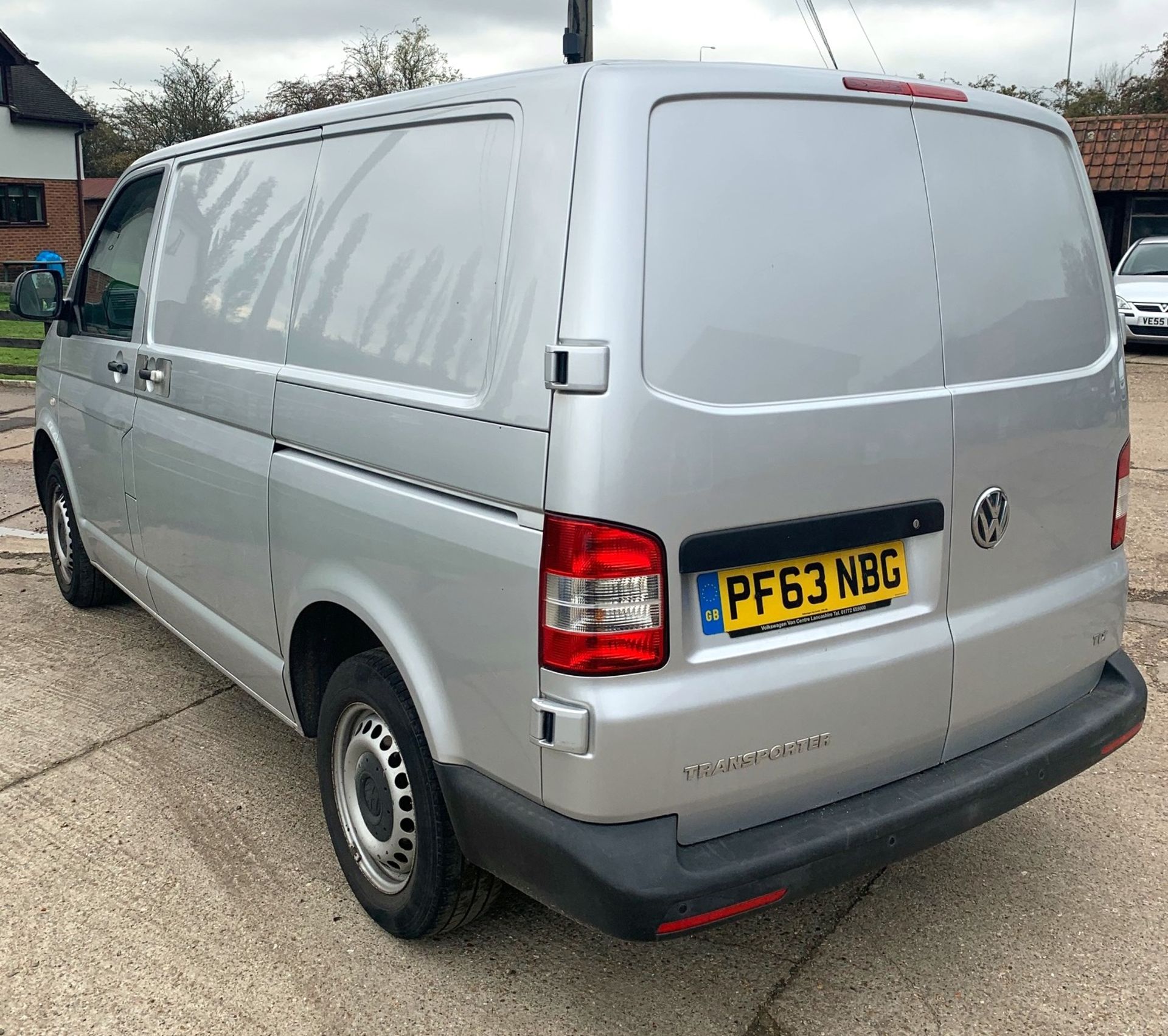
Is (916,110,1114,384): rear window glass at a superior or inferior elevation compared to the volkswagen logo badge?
superior

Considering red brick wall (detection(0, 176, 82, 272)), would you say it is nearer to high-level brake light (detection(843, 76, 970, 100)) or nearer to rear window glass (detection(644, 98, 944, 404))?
high-level brake light (detection(843, 76, 970, 100))

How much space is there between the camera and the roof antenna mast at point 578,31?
8.81 meters

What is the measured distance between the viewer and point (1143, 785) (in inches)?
145

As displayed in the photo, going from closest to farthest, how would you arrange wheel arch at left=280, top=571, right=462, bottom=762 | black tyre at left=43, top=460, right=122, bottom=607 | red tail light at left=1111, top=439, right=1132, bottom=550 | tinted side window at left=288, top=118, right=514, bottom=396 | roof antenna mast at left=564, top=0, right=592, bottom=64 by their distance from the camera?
tinted side window at left=288, top=118, right=514, bottom=396 < wheel arch at left=280, top=571, right=462, bottom=762 < red tail light at left=1111, top=439, right=1132, bottom=550 < black tyre at left=43, top=460, right=122, bottom=607 < roof antenna mast at left=564, top=0, right=592, bottom=64

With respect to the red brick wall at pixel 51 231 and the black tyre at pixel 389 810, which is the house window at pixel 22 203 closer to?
the red brick wall at pixel 51 231

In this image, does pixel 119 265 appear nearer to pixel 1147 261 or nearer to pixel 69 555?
pixel 69 555

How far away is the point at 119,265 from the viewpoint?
4367 millimetres

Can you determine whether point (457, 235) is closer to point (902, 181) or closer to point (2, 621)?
point (902, 181)

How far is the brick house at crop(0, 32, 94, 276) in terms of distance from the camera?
3588cm

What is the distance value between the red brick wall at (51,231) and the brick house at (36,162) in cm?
2

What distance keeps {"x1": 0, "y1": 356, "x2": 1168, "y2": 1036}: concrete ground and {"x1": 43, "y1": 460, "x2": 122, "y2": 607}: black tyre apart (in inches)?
55.7

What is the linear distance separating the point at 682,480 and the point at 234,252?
195cm

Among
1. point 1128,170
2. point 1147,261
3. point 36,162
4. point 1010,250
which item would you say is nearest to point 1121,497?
point 1010,250

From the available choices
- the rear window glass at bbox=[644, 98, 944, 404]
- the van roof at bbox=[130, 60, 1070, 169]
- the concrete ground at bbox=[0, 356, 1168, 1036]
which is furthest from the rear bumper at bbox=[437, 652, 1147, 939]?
the van roof at bbox=[130, 60, 1070, 169]
